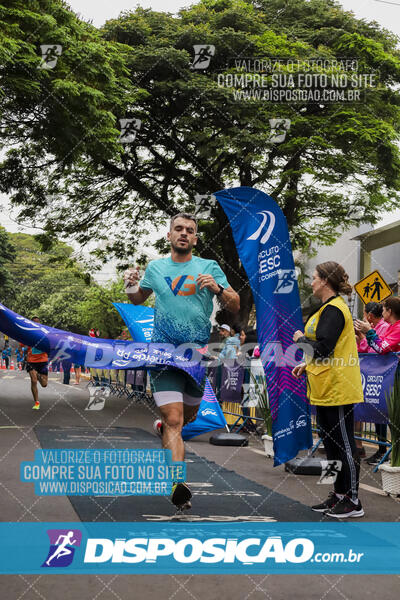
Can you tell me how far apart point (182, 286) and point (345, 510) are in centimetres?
198

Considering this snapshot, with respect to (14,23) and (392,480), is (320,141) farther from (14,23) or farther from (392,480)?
(392,480)

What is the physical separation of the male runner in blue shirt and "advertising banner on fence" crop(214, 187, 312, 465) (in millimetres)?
1370

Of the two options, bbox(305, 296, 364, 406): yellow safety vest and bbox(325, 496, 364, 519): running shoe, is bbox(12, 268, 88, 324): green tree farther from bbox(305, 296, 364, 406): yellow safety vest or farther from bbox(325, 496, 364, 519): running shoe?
bbox(325, 496, 364, 519): running shoe

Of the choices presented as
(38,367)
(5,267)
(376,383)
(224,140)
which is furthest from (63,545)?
(5,267)

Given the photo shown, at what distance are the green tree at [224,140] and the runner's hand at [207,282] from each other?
12.1m

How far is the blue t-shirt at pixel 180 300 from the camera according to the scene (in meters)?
4.84

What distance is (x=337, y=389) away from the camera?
5113mm

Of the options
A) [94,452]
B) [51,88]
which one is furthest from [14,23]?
[94,452]

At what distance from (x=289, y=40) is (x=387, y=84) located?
3.05 m

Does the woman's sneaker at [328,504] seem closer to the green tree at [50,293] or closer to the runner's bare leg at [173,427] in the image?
the runner's bare leg at [173,427]

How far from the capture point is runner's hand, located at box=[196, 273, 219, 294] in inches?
185

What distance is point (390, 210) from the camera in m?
19.9

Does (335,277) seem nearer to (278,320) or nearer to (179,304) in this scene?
(278,320)

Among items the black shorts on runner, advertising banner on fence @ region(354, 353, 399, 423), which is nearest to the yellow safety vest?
advertising banner on fence @ region(354, 353, 399, 423)
